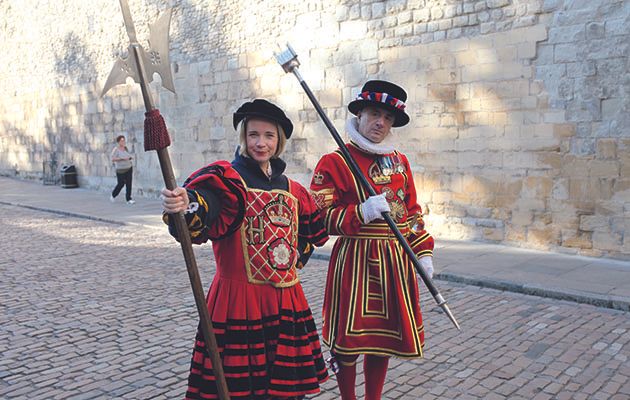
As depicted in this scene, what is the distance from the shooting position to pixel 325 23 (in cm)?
1085

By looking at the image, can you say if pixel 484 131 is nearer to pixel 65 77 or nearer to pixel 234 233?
pixel 234 233

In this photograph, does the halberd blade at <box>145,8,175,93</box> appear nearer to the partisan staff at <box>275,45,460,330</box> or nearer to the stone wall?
the partisan staff at <box>275,45,460,330</box>

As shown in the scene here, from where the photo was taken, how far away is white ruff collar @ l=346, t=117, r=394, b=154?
323 cm

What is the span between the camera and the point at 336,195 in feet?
10.8

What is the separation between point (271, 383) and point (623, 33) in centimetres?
682

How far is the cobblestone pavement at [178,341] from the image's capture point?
3945 millimetres

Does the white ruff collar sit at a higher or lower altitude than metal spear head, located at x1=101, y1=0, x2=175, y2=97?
lower

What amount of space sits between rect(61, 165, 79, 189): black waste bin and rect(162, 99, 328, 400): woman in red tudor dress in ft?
56.1

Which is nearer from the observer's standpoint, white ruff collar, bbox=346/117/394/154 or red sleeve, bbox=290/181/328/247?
red sleeve, bbox=290/181/328/247

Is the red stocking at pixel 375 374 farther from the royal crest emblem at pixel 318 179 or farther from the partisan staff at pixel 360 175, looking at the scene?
the royal crest emblem at pixel 318 179

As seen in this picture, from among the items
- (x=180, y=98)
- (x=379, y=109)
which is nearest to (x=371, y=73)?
(x=180, y=98)

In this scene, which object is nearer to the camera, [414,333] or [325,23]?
[414,333]

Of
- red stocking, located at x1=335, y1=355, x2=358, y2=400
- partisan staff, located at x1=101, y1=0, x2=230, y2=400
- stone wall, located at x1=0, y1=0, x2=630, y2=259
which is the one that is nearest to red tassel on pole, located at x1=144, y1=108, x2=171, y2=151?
partisan staff, located at x1=101, y1=0, x2=230, y2=400

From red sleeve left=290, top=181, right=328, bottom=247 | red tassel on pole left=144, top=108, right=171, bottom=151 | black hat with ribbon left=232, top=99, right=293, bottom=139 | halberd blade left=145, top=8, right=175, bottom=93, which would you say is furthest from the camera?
red sleeve left=290, top=181, right=328, bottom=247
